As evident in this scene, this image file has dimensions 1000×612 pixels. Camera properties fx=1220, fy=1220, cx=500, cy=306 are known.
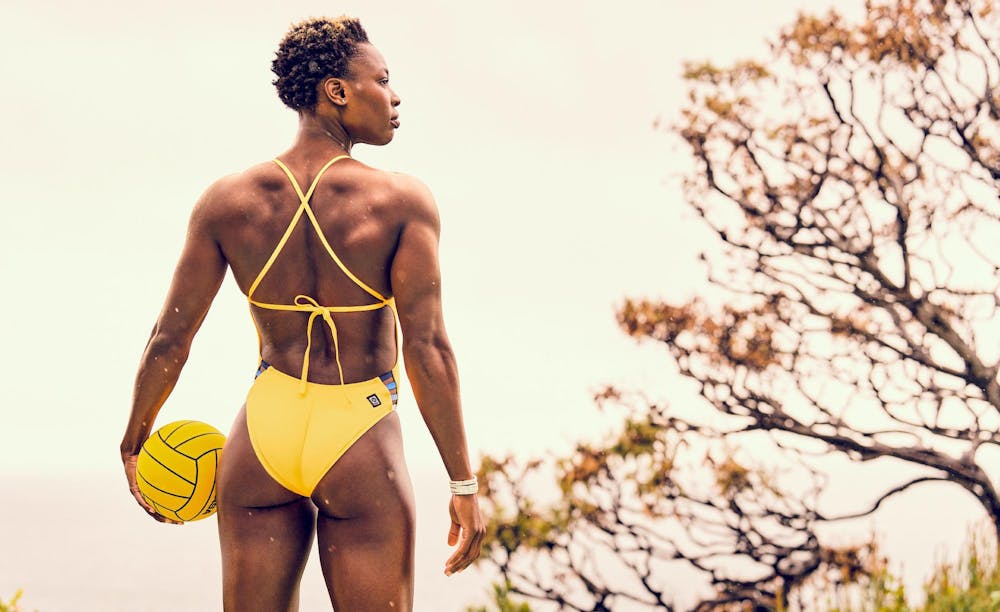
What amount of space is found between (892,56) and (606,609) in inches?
195

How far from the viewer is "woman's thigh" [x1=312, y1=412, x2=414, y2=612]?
3.92 metres

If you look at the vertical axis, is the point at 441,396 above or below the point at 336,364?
below

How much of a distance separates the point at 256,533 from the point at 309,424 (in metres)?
0.40

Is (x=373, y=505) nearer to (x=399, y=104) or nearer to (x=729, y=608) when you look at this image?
(x=399, y=104)

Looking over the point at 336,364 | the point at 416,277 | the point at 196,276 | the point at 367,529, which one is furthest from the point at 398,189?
the point at 367,529

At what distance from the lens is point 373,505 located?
3.92m

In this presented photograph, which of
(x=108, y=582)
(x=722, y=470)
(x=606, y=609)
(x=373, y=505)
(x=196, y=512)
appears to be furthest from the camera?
(x=108, y=582)

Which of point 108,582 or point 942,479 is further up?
point 108,582

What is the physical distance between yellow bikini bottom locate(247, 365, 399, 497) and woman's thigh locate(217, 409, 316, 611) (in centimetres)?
5

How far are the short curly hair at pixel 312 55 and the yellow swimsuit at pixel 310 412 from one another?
0.33 m

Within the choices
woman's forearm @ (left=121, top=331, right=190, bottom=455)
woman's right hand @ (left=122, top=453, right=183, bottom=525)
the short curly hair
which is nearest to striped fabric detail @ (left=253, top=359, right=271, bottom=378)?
woman's forearm @ (left=121, top=331, right=190, bottom=455)

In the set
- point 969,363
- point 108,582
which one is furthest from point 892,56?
point 108,582

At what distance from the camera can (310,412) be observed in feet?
13.1

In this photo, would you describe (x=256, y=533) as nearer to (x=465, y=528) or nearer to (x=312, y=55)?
(x=465, y=528)
